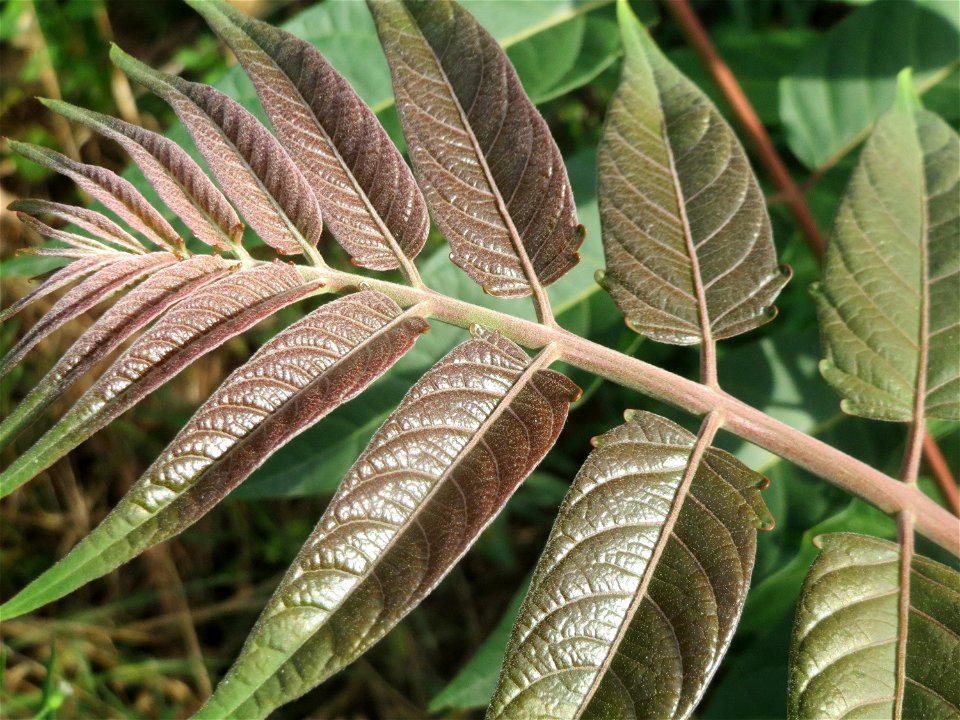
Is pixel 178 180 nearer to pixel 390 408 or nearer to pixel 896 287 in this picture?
pixel 390 408

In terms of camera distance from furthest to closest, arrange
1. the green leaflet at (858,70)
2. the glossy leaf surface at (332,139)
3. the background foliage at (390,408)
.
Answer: the green leaflet at (858,70), the background foliage at (390,408), the glossy leaf surface at (332,139)

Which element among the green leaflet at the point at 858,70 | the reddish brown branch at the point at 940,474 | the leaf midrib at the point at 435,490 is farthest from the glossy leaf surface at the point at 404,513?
the green leaflet at the point at 858,70

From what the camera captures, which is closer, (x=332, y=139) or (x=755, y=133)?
(x=332, y=139)

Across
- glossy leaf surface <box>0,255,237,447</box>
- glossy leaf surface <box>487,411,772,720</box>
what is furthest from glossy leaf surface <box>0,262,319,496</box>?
glossy leaf surface <box>487,411,772,720</box>

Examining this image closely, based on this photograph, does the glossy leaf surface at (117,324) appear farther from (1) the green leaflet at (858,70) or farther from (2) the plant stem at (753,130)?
(1) the green leaflet at (858,70)

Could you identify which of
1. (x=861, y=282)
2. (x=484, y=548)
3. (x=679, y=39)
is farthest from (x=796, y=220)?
(x=484, y=548)

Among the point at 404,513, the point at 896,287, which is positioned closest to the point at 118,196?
the point at 404,513
